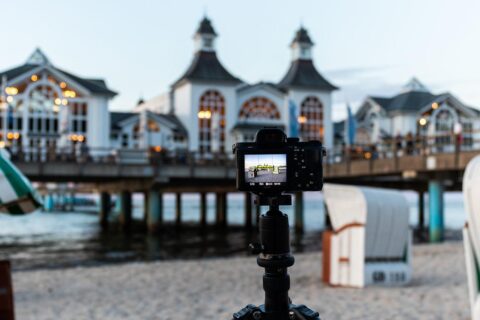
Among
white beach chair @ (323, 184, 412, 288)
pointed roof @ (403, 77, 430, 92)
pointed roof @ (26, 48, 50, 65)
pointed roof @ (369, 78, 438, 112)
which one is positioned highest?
pointed roof @ (26, 48, 50, 65)

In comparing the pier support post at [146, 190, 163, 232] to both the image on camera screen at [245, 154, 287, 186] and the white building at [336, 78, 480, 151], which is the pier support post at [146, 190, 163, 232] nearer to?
the white building at [336, 78, 480, 151]

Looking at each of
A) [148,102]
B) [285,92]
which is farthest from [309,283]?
[148,102]

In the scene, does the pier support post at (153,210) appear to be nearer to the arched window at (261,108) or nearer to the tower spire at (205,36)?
the arched window at (261,108)

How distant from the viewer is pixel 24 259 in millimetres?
18391

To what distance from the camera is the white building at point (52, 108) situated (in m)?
36.8

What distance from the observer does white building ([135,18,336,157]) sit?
4166 cm

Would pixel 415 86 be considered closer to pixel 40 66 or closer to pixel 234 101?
pixel 234 101

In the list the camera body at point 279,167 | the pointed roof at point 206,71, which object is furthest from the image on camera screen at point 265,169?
the pointed roof at point 206,71

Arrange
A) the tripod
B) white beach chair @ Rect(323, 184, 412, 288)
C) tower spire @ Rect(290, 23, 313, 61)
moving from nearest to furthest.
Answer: the tripod
white beach chair @ Rect(323, 184, 412, 288)
tower spire @ Rect(290, 23, 313, 61)

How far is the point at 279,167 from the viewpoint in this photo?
2.89 metres

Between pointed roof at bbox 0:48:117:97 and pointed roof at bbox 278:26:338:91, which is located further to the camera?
pointed roof at bbox 278:26:338:91

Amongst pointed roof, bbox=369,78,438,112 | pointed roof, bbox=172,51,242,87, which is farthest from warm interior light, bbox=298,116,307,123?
pointed roof, bbox=369,78,438,112

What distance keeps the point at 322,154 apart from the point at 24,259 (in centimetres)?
1747

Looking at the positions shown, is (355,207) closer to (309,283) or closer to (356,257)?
(356,257)
